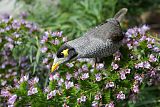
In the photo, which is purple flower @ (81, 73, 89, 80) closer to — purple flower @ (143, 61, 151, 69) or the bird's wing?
the bird's wing

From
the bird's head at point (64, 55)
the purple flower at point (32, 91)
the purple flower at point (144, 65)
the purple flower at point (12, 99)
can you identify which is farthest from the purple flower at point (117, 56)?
the purple flower at point (12, 99)

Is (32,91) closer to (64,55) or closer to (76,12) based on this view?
(64,55)

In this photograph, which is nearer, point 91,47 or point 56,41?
point 91,47

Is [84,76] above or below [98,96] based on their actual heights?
above

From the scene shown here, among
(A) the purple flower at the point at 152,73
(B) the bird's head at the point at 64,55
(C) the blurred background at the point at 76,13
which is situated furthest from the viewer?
(C) the blurred background at the point at 76,13

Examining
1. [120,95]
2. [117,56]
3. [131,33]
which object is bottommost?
[120,95]

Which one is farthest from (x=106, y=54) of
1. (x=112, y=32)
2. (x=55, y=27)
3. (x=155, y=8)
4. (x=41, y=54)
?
(x=155, y=8)

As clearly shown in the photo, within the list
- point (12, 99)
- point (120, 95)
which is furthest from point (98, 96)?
point (12, 99)

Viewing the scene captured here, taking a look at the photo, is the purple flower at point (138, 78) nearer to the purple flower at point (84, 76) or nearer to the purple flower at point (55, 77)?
the purple flower at point (84, 76)
